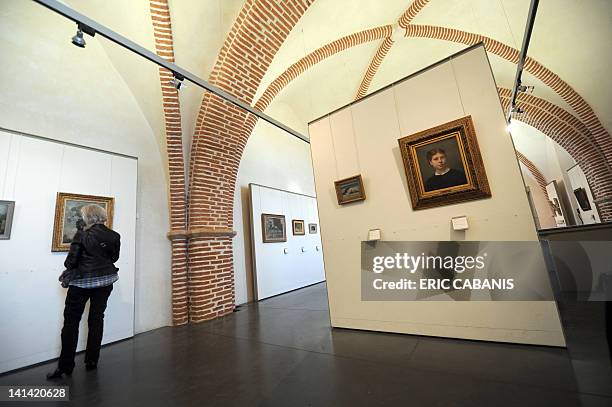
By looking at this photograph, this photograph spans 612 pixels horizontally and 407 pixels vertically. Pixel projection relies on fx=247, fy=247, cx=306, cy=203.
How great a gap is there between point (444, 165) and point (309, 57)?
13.9 feet

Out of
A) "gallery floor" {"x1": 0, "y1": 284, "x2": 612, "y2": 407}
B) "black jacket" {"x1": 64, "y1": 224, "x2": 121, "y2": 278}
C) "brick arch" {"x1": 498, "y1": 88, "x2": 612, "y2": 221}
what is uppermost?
"brick arch" {"x1": 498, "y1": 88, "x2": 612, "y2": 221}

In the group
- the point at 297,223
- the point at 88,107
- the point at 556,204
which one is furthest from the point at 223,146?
the point at 556,204

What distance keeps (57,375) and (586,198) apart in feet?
42.8

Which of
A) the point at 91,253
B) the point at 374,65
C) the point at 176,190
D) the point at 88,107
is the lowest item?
the point at 91,253

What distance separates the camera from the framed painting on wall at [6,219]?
2.88m

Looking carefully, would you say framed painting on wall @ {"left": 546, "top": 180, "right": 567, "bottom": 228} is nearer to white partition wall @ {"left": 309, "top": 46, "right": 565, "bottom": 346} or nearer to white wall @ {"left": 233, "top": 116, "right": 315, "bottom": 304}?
white wall @ {"left": 233, "top": 116, "right": 315, "bottom": 304}

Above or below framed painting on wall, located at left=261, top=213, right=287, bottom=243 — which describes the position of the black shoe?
below

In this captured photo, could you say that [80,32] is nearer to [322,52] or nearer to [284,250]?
[322,52]

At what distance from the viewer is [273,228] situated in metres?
6.48

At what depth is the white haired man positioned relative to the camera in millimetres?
2553

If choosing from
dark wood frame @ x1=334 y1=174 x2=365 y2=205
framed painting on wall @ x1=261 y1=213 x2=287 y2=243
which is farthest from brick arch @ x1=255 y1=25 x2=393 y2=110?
dark wood frame @ x1=334 y1=174 x2=365 y2=205

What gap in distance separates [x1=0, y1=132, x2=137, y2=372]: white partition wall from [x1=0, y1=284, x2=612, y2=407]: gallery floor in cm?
31

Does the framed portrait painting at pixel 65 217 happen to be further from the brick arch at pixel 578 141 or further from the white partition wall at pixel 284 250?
the brick arch at pixel 578 141

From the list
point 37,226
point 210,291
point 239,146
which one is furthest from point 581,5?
point 37,226
